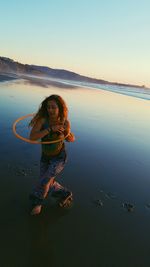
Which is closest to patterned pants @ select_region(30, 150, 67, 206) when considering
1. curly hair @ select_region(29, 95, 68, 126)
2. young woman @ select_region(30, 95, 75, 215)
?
young woman @ select_region(30, 95, 75, 215)

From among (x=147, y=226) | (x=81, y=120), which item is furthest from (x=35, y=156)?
(x=81, y=120)

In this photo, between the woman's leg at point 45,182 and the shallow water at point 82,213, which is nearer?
the shallow water at point 82,213

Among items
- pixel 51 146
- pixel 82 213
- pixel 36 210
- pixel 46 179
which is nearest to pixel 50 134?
pixel 51 146

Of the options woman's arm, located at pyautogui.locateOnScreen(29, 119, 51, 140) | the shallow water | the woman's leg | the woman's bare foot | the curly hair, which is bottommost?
the shallow water

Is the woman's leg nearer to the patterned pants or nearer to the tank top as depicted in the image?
the patterned pants

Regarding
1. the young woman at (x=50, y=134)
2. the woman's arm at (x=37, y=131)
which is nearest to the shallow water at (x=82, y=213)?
the young woman at (x=50, y=134)

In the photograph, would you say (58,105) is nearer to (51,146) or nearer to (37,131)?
(37,131)

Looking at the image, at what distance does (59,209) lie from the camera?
17.7 feet

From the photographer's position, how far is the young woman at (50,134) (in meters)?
4.95

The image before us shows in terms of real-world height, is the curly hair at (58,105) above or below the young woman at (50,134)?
above

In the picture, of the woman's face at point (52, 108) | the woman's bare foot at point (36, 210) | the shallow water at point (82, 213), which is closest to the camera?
the shallow water at point (82, 213)

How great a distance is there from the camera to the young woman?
4.95m

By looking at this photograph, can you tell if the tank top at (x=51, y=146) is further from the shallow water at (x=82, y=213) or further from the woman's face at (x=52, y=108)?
the shallow water at (x=82, y=213)

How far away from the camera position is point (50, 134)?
506cm
